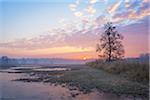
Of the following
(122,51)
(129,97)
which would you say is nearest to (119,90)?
(129,97)

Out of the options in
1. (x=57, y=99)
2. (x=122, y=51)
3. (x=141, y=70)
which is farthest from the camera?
(x=122, y=51)

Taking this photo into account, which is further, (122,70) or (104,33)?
(104,33)

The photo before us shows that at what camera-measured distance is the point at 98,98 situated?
53.9 feet

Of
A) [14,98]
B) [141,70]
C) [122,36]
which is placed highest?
[122,36]

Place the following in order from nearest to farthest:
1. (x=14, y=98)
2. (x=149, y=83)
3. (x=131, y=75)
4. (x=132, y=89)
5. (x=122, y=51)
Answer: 1. (x=14, y=98)
2. (x=132, y=89)
3. (x=149, y=83)
4. (x=131, y=75)
5. (x=122, y=51)

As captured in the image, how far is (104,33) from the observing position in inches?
2221

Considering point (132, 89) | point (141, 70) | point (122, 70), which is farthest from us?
point (122, 70)

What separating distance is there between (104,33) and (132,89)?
3810cm

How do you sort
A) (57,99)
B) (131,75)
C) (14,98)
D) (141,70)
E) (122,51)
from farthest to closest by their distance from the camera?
(122,51)
(131,75)
(141,70)
(14,98)
(57,99)

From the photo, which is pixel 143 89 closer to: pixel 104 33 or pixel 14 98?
pixel 14 98

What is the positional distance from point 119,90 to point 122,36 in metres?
37.9

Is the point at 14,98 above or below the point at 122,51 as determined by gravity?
below

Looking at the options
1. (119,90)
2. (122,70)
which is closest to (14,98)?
(119,90)

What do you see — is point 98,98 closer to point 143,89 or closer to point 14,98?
point 143,89
